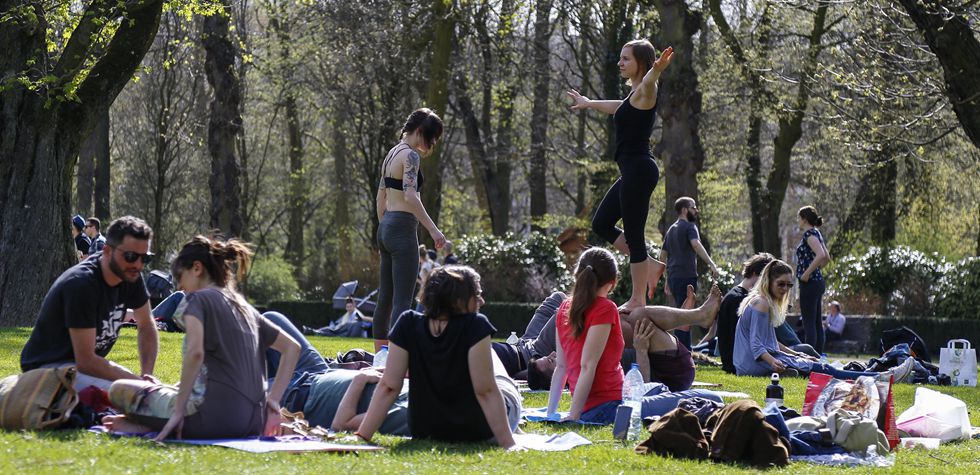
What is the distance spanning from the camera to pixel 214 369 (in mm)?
6406

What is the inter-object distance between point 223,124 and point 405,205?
15492 millimetres

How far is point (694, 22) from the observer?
2045cm

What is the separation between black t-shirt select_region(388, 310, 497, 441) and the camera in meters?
6.79

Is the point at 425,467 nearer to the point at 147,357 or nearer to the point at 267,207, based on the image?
the point at 147,357

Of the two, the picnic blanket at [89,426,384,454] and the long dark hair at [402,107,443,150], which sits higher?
the long dark hair at [402,107,443,150]

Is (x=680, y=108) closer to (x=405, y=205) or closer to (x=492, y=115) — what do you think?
(x=405, y=205)

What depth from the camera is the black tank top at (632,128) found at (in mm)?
9820

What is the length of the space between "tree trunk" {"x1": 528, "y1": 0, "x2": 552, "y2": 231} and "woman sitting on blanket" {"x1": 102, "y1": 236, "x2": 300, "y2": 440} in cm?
2445

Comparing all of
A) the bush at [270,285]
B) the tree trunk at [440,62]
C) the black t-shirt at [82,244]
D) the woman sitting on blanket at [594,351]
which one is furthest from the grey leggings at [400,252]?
the bush at [270,285]

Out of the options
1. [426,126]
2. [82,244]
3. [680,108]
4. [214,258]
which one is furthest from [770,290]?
[82,244]

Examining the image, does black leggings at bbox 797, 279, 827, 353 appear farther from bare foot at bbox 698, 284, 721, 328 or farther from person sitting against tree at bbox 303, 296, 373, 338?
person sitting against tree at bbox 303, 296, 373, 338

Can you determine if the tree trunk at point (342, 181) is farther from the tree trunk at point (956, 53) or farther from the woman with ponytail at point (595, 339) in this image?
the woman with ponytail at point (595, 339)

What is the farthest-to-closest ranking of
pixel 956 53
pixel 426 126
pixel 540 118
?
pixel 540 118
pixel 956 53
pixel 426 126

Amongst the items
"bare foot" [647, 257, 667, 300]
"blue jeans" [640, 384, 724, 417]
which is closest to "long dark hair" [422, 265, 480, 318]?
"blue jeans" [640, 384, 724, 417]
